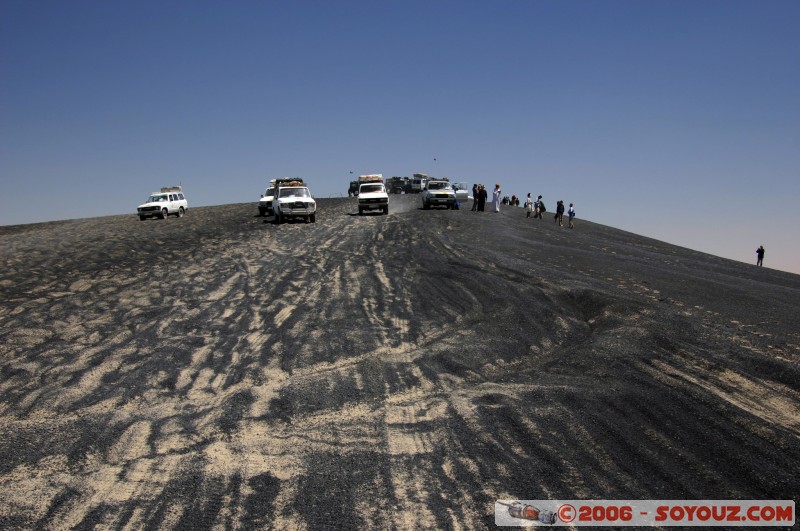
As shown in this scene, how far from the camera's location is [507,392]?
907 centimetres

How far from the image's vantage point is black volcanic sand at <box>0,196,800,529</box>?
630 cm

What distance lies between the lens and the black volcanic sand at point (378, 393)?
20.7 ft

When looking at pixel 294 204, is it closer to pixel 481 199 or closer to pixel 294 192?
pixel 294 192

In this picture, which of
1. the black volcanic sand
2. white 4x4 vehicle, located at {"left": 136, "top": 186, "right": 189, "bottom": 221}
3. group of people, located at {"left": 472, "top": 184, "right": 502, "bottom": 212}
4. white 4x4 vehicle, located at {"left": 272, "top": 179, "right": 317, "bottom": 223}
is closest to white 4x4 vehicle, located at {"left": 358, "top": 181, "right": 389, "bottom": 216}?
white 4x4 vehicle, located at {"left": 272, "top": 179, "right": 317, "bottom": 223}

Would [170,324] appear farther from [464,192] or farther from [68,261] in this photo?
[464,192]

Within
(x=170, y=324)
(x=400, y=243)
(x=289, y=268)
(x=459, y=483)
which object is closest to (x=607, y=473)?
(x=459, y=483)

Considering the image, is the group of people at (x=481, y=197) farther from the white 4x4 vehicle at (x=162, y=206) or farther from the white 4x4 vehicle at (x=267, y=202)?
the white 4x4 vehicle at (x=162, y=206)

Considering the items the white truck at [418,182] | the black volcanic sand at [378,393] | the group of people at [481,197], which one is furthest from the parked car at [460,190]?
the black volcanic sand at [378,393]

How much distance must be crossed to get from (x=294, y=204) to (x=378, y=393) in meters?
24.2

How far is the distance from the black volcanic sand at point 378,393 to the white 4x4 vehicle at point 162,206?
19905 millimetres

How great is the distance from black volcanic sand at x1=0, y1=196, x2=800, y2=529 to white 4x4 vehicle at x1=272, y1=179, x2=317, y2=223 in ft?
44.9

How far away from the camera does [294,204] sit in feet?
106

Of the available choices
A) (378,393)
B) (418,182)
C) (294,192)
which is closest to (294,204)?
(294,192)

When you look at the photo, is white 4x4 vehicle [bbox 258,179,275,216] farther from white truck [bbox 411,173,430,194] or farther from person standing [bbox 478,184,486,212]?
white truck [bbox 411,173,430,194]
